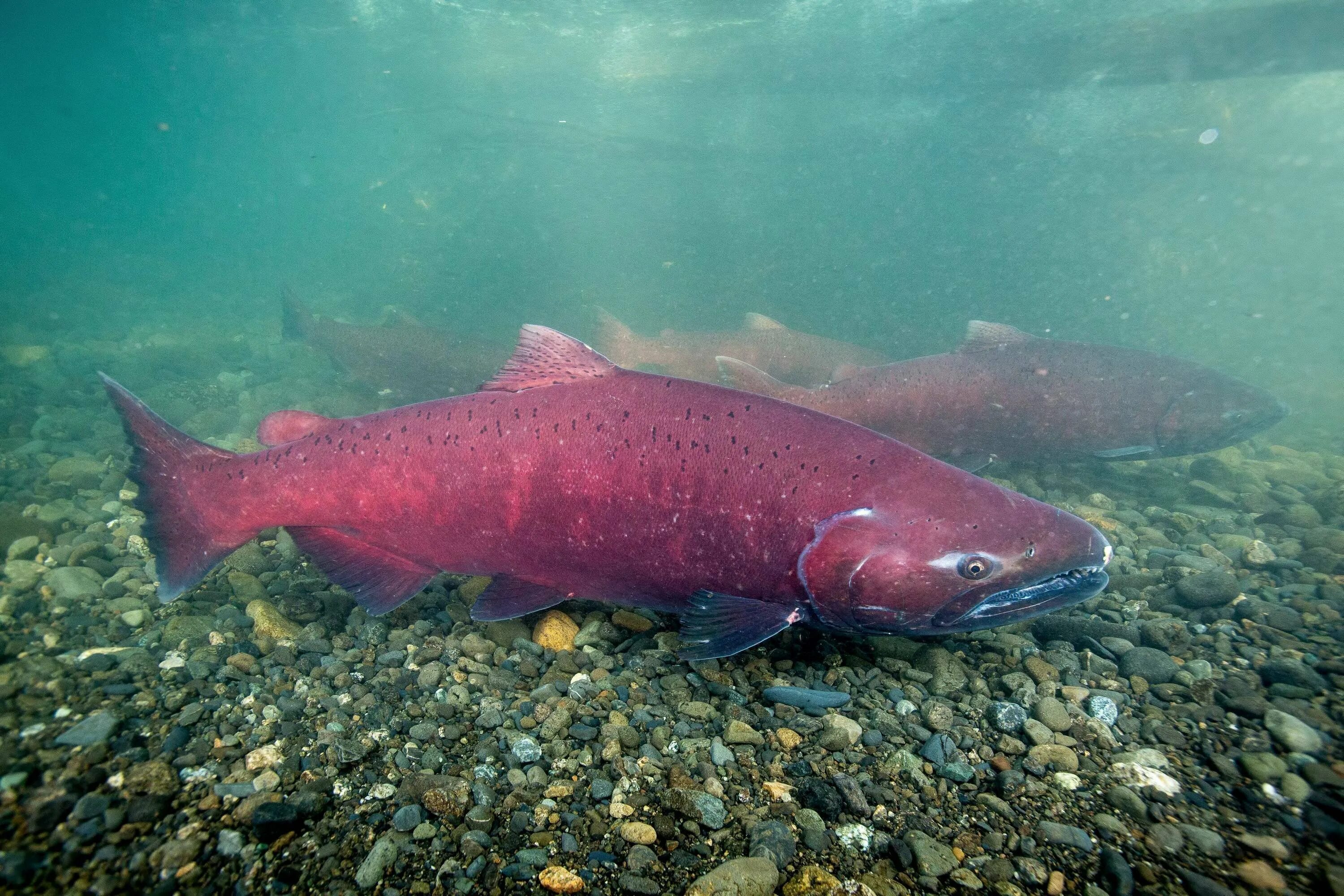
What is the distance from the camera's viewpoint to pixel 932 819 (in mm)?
1945

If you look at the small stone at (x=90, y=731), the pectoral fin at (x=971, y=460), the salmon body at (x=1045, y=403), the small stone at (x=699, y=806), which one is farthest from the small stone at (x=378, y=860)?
the pectoral fin at (x=971, y=460)

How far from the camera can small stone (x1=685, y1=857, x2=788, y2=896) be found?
5.42 feet

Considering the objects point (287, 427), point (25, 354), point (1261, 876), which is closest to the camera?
point (1261, 876)

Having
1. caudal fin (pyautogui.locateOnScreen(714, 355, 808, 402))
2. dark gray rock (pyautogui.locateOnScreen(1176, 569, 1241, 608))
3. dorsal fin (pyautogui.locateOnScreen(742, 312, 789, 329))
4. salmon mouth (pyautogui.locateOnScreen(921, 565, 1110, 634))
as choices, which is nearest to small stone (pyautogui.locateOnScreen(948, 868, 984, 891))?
salmon mouth (pyautogui.locateOnScreen(921, 565, 1110, 634))

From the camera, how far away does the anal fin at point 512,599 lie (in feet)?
10.1

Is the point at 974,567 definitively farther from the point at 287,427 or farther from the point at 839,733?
the point at 287,427

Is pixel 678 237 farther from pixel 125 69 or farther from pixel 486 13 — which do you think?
pixel 125 69

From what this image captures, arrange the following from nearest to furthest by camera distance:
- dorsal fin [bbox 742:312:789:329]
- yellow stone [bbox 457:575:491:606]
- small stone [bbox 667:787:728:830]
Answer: small stone [bbox 667:787:728:830], yellow stone [bbox 457:575:491:606], dorsal fin [bbox 742:312:789:329]

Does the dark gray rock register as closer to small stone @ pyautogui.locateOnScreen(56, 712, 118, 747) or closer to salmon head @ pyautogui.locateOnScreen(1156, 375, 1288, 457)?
salmon head @ pyautogui.locateOnScreen(1156, 375, 1288, 457)

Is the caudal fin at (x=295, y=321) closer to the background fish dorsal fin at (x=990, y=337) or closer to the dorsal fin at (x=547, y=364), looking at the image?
the dorsal fin at (x=547, y=364)

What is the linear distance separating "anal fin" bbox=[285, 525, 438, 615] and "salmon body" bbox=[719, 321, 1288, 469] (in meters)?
4.96

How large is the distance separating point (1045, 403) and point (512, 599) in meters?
7.29

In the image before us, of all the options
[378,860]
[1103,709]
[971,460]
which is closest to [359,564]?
[378,860]

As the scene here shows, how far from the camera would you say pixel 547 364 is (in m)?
3.24
